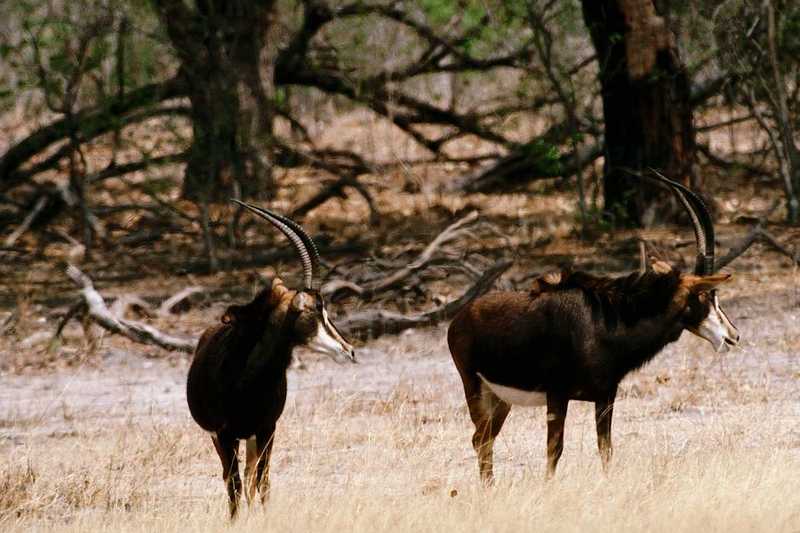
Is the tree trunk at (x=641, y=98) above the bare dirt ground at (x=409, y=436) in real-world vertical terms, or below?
above

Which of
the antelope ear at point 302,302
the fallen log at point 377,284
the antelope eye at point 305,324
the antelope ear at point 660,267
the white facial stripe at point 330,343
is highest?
the antelope ear at point 660,267

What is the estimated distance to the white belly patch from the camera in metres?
8.55

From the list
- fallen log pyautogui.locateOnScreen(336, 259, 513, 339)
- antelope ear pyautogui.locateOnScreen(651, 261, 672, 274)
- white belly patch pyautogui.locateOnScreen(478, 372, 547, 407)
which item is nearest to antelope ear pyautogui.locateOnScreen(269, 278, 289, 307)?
white belly patch pyautogui.locateOnScreen(478, 372, 547, 407)

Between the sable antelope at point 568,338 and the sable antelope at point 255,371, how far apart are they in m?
1.01

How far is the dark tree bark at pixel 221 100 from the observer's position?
19062mm

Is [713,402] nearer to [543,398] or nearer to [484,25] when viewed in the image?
[543,398]

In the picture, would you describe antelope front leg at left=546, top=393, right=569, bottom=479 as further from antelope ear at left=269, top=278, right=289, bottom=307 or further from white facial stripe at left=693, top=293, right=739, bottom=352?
antelope ear at left=269, top=278, right=289, bottom=307

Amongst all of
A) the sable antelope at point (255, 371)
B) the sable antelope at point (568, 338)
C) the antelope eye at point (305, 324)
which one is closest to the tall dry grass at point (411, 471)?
the sable antelope at point (255, 371)

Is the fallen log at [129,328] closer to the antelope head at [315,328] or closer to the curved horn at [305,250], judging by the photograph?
the curved horn at [305,250]

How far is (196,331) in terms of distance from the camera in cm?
1533

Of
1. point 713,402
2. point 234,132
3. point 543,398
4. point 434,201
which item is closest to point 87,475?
point 543,398

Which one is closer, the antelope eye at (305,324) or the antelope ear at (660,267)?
the antelope eye at (305,324)

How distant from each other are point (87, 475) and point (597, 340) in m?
3.23

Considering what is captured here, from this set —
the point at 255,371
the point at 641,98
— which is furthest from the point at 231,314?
the point at 641,98
